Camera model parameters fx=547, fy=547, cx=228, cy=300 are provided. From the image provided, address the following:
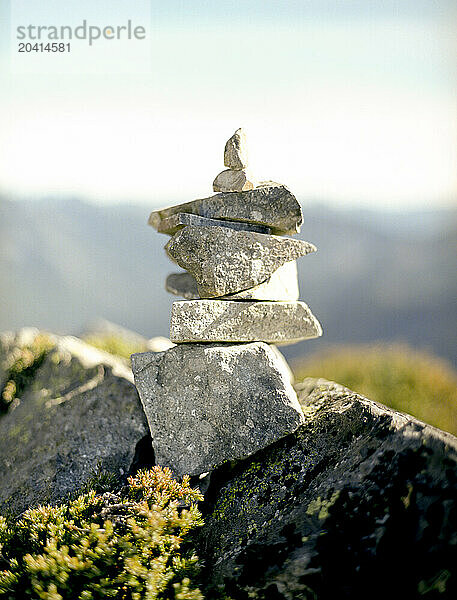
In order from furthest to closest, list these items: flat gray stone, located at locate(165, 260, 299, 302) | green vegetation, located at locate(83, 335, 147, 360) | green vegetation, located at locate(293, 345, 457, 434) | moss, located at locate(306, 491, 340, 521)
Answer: green vegetation, located at locate(293, 345, 457, 434)
green vegetation, located at locate(83, 335, 147, 360)
flat gray stone, located at locate(165, 260, 299, 302)
moss, located at locate(306, 491, 340, 521)

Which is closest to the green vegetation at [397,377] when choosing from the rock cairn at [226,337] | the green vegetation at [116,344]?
the green vegetation at [116,344]

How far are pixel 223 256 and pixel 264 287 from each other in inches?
22.3

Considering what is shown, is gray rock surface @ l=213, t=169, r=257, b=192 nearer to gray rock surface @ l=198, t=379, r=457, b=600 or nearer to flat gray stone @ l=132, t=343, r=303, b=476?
flat gray stone @ l=132, t=343, r=303, b=476

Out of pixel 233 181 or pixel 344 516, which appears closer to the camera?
pixel 344 516

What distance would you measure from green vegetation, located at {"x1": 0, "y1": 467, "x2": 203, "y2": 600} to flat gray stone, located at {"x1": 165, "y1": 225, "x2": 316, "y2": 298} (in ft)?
5.79

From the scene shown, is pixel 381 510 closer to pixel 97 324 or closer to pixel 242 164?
pixel 242 164

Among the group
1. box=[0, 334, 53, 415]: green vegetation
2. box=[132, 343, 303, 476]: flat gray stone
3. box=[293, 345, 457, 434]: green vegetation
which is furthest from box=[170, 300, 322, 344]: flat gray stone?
box=[293, 345, 457, 434]: green vegetation

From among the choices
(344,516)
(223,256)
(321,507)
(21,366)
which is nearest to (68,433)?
(21,366)

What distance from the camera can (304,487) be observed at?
453 centimetres

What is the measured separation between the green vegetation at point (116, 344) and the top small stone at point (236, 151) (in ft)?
12.9

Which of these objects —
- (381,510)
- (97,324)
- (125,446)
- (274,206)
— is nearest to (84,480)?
(125,446)

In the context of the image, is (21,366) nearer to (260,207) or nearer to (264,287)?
(264,287)

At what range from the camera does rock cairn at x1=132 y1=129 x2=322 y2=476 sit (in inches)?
197

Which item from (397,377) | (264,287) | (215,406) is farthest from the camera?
(397,377)
